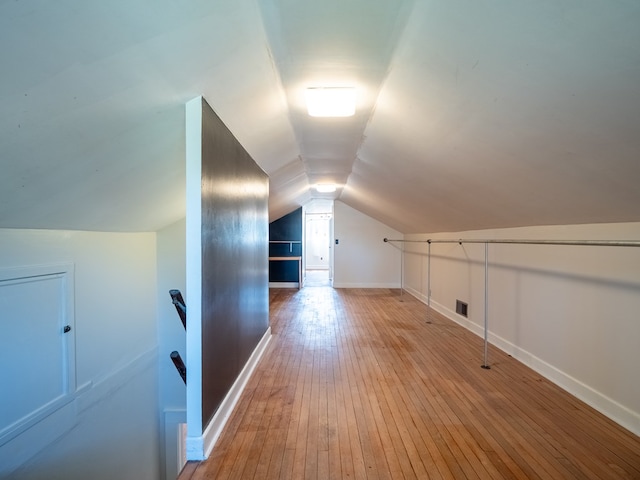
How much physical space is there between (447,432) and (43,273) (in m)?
2.84

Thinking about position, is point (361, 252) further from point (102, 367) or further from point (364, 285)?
point (102, 367)

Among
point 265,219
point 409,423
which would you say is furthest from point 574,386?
point 265,219

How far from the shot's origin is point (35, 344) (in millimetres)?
2186

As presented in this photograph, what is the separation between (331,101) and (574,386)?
8.88 ft

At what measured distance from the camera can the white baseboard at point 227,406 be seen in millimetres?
1806

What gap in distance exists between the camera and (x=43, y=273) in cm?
223

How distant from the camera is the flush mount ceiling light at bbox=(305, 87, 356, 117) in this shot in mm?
2088

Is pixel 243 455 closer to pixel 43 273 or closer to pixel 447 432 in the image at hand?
pixel 447 432

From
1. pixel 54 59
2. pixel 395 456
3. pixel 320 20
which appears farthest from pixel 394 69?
pixel 395 456

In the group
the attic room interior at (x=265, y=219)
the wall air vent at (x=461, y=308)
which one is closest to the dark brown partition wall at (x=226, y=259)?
the attic room interior at (x=265, y=219)

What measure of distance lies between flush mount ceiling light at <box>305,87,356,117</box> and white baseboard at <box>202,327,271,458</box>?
2.05 m

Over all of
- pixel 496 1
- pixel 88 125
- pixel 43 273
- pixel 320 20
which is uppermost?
pixel 320 20

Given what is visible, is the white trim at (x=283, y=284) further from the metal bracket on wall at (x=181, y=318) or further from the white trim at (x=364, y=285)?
the metal bracket on wall at (x=181, y=318)

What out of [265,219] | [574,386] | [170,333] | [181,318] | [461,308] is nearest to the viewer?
[181,318]
